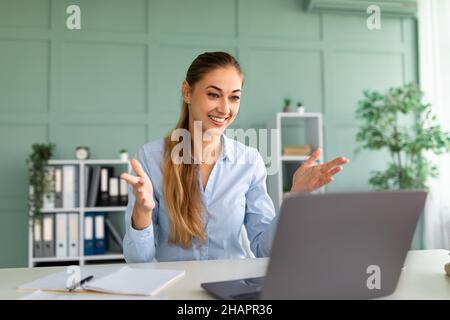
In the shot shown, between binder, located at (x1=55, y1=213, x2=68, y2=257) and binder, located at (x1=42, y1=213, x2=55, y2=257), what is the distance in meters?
0.04

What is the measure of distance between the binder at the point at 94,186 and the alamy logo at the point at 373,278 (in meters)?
2.80

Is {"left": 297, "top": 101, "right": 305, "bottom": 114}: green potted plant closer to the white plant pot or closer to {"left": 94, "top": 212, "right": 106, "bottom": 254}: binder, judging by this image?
the white plant pot

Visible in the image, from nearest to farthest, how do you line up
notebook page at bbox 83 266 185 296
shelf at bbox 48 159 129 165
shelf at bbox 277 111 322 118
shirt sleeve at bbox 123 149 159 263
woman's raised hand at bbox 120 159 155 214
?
notebook page at bbox 83 266 185 296 < woman's raised hand at bbox 120 159 155 214 < shirt sleeve at bbox 123 149 159 263 < shelf at bbox 48 159 129 165 < shelf at bbox 277 111 322 118

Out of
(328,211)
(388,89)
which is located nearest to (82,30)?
(388,89)

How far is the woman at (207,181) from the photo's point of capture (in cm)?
151

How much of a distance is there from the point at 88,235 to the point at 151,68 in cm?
155

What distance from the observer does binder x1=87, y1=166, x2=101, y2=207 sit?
3.28m

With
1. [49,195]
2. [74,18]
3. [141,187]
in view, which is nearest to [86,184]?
[49,195]

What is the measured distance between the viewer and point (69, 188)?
128 inches

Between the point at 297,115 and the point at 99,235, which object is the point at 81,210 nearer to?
the point at 99,235

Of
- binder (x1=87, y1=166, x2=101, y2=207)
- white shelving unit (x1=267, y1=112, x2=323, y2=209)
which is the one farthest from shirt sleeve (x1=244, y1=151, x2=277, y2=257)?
binder (x1=87, y1=166, x2=101, y2=207)

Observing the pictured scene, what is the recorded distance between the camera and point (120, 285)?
94 cm
